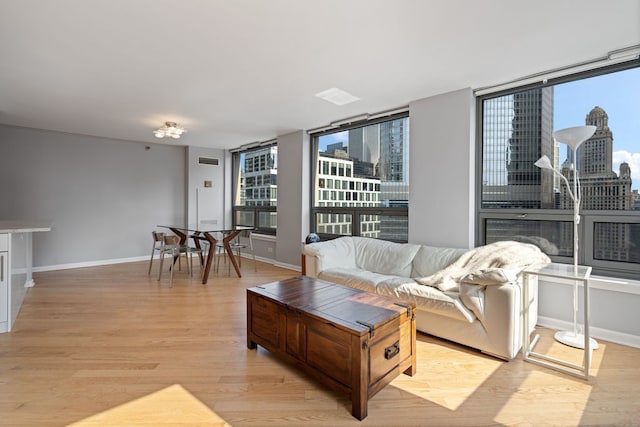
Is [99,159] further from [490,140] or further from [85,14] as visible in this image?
[490,140]

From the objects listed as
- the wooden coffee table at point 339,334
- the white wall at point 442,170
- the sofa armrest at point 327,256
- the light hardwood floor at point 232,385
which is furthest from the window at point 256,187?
the wooden coffee table at point 339,334

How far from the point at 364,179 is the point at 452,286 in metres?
2.31

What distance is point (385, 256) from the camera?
12.1 ft

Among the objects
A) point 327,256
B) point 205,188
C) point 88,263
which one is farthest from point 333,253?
point 88,263

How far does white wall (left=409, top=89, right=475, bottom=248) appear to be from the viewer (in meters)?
3.36

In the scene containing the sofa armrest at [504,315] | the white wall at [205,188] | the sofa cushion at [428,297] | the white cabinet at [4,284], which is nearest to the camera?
the sofa armrest at [504,315]

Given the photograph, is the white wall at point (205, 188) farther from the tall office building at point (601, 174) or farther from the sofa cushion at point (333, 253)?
the tall office building at point (601, 174)

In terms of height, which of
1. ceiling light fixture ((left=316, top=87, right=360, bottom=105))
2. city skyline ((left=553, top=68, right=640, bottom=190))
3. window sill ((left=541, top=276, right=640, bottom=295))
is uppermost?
ceiling light fixture ((left=316, top=87, right=360, bottom=105))

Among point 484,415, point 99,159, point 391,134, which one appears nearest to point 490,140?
point 391,134

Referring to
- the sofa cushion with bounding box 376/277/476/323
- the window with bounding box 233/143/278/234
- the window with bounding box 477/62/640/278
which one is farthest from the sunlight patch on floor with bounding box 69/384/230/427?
the window with bounding box 233/143/278/234

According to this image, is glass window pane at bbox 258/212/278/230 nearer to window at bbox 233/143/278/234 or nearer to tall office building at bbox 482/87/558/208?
window at bbox 233/143/278/234

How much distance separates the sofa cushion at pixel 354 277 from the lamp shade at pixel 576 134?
1893mm

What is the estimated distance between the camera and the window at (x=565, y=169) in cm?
268

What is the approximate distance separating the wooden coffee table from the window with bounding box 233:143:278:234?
12.8ft
